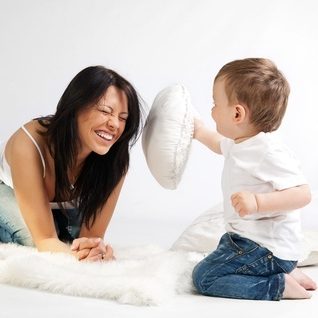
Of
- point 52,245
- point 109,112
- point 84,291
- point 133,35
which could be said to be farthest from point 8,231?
point 133,35

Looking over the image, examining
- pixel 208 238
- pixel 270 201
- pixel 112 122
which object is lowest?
pixel 208 238

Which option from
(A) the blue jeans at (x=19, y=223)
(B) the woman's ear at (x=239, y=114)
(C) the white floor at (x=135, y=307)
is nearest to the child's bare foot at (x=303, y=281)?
(C) the white floor at (x=135, y=307)

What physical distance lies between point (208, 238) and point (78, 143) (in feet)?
2.06

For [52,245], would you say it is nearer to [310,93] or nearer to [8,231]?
[8,231]

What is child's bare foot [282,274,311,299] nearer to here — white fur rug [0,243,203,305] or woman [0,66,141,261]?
white fur rug [0,243,203,305]

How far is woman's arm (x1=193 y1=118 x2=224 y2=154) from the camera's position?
2.78 meters

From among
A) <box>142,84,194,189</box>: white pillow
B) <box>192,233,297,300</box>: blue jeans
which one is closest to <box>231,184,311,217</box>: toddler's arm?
<box>192,233,297,300</box>: blue jeans

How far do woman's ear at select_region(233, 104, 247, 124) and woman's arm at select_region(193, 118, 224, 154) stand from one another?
287 mm

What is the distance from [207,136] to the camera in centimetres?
286

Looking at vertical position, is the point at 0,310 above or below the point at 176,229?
above

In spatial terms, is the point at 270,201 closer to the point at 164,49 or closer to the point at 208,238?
the point at 208,238

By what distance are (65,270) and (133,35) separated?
2686mm

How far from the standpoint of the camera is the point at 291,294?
246cm

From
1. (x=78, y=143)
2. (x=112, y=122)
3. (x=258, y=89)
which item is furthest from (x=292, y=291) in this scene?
(x=78, y=143)
